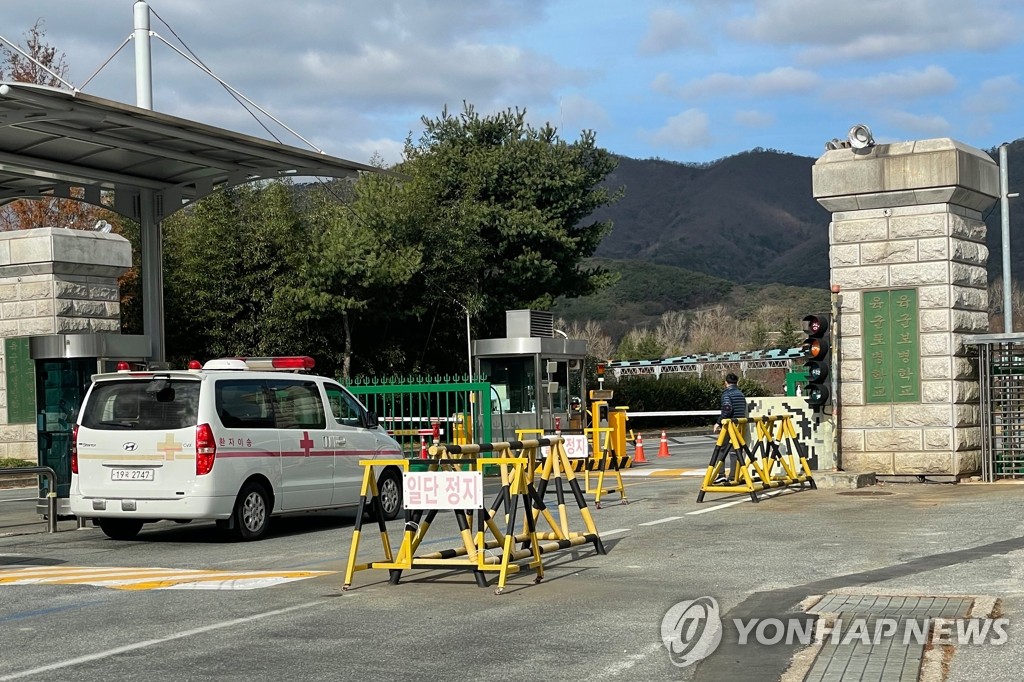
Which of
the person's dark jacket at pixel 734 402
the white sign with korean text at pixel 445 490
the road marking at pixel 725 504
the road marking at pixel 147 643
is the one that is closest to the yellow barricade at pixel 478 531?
the white sign with korean text at pixel 445 490

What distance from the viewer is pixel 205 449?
1434 centimetres

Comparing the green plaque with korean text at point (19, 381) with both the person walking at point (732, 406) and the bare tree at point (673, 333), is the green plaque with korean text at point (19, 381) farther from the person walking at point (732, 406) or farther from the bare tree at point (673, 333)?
the bare tree at point (673, 333)

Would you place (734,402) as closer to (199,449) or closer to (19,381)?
(199,449)

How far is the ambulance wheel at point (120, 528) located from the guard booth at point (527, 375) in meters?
13.3

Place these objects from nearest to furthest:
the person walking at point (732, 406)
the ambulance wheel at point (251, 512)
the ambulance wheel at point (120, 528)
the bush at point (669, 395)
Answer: the ambulance wheel at point (251, 512) → the ambulance wheel at point (120, 528) → the person walking at point (732, 406) → the bush at point (669, 395)

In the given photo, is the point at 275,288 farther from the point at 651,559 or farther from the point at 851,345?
the point at 651,559

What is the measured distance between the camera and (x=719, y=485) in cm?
1841

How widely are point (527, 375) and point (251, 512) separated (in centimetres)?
1480

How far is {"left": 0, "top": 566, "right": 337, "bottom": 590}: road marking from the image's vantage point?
10879 mm

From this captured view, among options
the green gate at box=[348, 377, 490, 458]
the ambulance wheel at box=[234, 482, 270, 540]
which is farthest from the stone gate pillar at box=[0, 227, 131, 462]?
the ambulance wheel at box=[234, 482, 270, 540]

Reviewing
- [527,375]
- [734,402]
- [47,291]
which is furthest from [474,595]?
[527,375]

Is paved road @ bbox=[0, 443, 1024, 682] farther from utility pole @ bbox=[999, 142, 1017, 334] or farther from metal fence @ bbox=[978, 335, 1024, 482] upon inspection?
utility pole @ bbox=[999, 142, 1017, 334]

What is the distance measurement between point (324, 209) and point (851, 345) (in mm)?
26051

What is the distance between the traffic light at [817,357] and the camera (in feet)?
63.2
